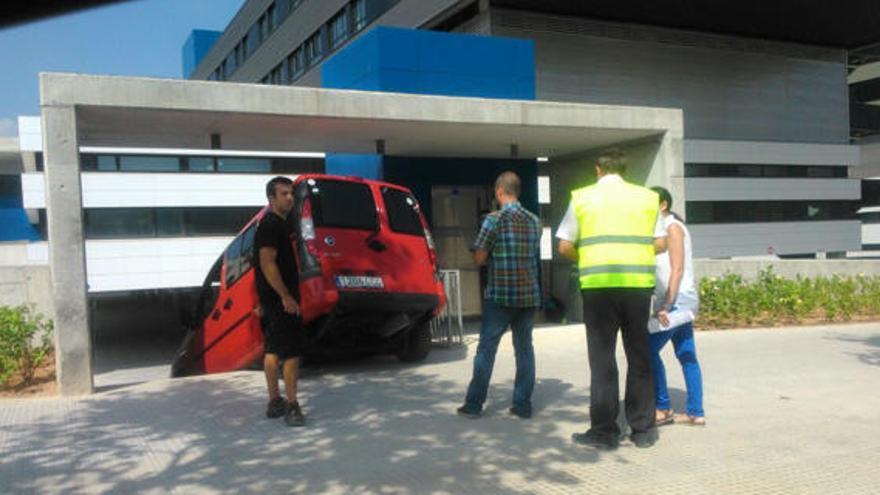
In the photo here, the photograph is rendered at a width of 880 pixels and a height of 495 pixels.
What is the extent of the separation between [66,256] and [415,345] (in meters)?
3.51

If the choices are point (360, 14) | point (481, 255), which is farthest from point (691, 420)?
point (360, 14)

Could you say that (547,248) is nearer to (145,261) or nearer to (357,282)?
(357,282)

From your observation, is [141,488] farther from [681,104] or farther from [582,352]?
[681,104]

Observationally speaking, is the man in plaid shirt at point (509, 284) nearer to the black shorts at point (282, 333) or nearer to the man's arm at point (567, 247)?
the man's arm at point (567, 247)

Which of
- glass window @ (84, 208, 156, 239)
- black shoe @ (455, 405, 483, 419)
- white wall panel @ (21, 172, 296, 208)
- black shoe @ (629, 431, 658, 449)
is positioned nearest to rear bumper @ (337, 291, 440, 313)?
black shoe @ (455, 405, 483, 419)

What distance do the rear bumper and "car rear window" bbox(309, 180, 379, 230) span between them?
0.70 metres

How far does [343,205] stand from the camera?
7.29 meters

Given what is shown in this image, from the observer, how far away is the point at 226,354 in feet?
26.9

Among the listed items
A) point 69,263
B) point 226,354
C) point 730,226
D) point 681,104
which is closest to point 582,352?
point 226,354

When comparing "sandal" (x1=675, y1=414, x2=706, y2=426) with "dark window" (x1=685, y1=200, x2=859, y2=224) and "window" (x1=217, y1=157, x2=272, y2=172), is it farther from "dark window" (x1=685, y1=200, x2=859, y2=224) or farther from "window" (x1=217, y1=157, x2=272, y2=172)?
"dark window" (x1=685, y1=200, x2=859, y2=224)

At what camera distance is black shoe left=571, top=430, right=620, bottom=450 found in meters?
4.78

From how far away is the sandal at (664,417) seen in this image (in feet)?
17.5

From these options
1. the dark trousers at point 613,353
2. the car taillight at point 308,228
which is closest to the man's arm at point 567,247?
the dark trousers at point 613,353

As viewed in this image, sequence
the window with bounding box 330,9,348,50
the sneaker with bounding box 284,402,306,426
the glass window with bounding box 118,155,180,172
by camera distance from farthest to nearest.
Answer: the window with bounding box 330,9,348,50 < the glass window with bounding box 118,155,180,172 < the sneaker with bounding box 284,402,306,426
